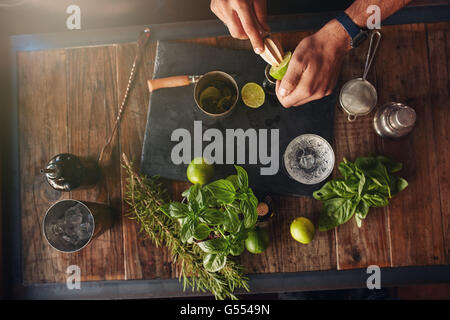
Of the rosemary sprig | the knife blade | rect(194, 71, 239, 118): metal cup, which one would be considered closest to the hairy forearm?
rect(194, 71, 239, 118): metal cup

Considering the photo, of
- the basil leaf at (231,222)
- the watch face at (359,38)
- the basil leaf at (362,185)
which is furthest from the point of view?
the watch face at (359,38)

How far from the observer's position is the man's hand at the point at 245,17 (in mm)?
1081

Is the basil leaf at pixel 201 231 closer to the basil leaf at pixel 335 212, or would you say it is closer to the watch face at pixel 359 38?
the basil leaf at pixel 335 212

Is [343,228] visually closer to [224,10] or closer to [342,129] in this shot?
[342,129]

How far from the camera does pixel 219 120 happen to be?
4.09 feet

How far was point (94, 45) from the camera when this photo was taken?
1.29m

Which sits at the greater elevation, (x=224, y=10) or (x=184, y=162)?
(x=224, y=10)

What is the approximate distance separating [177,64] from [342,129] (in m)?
0.73

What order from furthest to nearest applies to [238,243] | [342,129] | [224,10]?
[342,129], [224,10], [238,243]

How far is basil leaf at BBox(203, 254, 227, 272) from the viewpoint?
0.95 m

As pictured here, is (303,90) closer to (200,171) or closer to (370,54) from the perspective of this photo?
(370,54)

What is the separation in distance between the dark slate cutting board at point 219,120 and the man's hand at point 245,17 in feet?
0.45

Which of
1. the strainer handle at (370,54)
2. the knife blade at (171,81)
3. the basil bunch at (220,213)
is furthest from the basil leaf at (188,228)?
the strainer handle at (370,54)

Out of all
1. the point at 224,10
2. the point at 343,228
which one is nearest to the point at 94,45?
the point at 224,10
